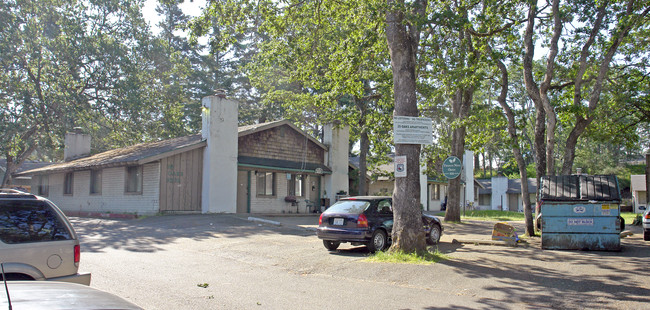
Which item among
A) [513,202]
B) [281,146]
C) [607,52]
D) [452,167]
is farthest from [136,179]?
[513,202]

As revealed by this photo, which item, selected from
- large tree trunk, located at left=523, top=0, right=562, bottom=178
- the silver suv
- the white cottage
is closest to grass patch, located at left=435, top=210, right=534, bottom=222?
the white cottage

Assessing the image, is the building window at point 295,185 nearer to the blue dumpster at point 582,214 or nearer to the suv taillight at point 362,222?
the suv taillight at point 362,222

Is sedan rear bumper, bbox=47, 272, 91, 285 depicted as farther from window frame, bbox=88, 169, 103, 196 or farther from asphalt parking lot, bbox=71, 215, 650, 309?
window frame, bbox=88, 169, 103, 196

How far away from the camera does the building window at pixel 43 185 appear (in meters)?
30.4

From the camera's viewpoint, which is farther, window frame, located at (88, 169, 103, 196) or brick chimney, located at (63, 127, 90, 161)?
brick chimney, located at (63, 127, 90, 161)

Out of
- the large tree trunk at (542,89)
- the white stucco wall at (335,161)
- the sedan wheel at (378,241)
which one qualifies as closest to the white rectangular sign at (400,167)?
the sedan wheel at (378,241)

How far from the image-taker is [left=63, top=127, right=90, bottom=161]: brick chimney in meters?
31.7

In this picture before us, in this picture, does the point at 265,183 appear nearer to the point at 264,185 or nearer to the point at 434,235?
the point at 264,185

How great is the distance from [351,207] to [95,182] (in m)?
18.0

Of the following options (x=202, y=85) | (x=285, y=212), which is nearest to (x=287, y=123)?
(x=285, y=212)

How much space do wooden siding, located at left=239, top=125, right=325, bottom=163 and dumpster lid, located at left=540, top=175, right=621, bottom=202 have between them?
1527 centimetres

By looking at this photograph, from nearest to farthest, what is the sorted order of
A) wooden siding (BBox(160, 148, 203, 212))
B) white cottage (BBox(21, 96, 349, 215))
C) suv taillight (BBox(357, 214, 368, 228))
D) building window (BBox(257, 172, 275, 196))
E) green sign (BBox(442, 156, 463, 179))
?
suv taillight (BBox(357, 214, 368, 228))
green sign (BBox(442, 156, 463, 179))
wooden siding (BBox(160, 148, 203, 212))
white cottage (BBox(21, 96, 349, 215))
building window (BBox(257, 172, 275, 196))

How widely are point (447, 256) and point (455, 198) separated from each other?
1110cm

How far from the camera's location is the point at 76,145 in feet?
106
